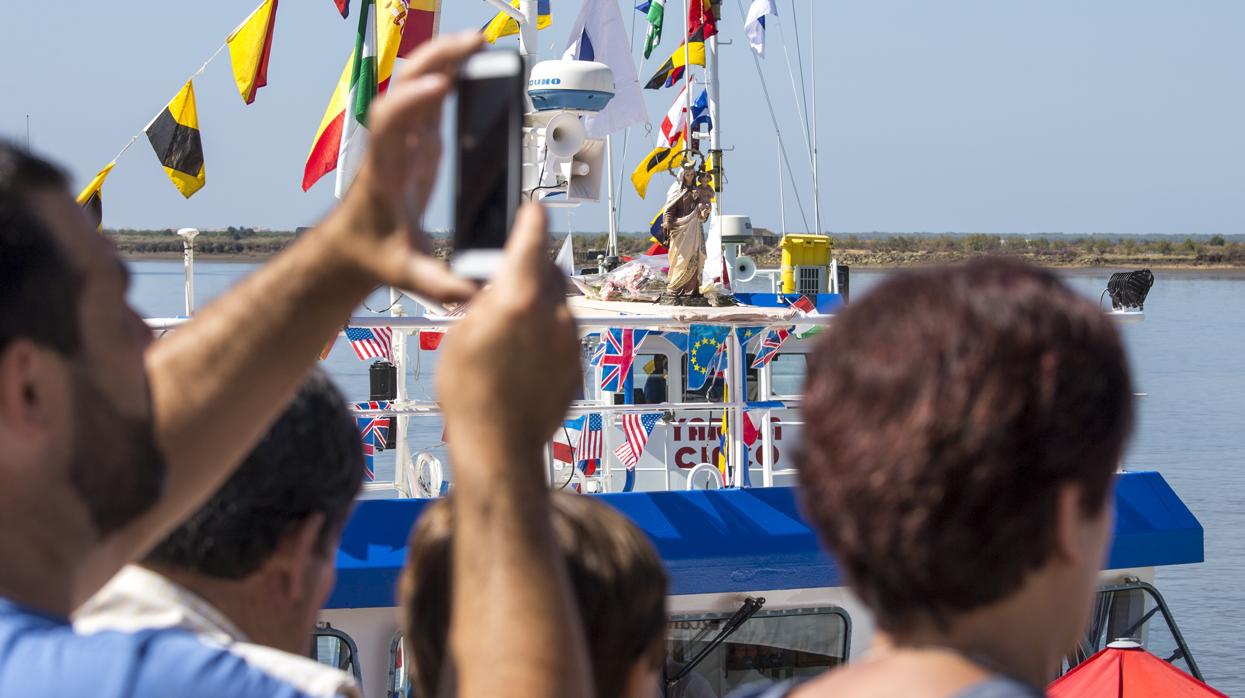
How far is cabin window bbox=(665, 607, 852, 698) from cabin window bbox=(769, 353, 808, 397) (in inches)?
264

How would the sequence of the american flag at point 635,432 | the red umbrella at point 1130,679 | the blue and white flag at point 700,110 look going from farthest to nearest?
the blue and white flag at point 700,110
the american flag at point 635,432
the red umbrella at point 1130,679

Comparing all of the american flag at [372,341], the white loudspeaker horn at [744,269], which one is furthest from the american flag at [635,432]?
the white loudspeaker horn at [744,269]

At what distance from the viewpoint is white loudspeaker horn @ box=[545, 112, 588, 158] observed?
7.21 metres

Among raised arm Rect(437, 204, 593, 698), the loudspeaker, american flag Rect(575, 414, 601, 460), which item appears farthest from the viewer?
american flag Rect(575, 414, 601, 460)

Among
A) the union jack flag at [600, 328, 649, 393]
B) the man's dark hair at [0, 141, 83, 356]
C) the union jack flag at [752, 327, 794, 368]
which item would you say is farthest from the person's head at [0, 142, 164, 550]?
the union jack flag at [600, 328, 649, 393]

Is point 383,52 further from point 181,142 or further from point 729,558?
point 729,558

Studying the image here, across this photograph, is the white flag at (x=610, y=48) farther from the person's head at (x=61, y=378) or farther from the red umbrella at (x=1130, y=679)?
the person's head at (x=61, y=378)

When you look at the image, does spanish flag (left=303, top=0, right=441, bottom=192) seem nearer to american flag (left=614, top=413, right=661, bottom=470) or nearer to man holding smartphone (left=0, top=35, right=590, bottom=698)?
american flag (left=614, top=413, right=661, bottom=470)

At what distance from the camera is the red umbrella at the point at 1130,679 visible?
15.9ft

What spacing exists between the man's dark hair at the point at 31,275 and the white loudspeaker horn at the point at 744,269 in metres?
9.39

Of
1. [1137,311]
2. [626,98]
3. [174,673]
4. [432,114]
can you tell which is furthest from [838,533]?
[626,98]

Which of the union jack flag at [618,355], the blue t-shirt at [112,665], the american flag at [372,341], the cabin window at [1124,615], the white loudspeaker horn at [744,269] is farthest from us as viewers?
the white loudspeaker horn at [744,269]

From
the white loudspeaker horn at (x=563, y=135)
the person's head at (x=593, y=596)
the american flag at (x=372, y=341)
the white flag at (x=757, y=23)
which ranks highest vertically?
the white flag at (x=757, y=23)

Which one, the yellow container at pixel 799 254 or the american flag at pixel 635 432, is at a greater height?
the yellow container at pixel 799 254
